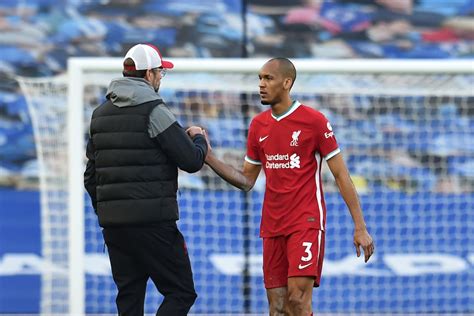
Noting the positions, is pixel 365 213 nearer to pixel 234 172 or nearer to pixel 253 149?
pixel 253 149

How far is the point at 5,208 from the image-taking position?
9977 millimetres

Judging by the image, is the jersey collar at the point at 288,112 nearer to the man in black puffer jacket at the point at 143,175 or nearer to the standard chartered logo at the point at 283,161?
the standard chartered logo at the point at 283,161

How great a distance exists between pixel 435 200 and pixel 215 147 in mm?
2164

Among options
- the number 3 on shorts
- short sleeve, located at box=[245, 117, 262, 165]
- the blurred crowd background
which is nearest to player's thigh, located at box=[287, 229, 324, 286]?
the number 3 on shorts

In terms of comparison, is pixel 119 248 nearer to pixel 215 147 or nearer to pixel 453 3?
pixel 215 147

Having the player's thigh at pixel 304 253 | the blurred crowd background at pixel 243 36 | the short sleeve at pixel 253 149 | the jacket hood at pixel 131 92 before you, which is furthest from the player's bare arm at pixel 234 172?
the blurred crowd background at pixel 243 36

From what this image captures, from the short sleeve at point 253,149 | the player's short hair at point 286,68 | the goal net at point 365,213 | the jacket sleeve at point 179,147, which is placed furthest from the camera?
the goal net at point 365,213

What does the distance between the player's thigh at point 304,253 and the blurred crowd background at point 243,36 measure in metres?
4.01

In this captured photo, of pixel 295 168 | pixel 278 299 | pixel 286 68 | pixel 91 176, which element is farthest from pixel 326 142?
pixel 91 176

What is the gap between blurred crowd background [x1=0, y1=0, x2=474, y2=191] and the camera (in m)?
9.97

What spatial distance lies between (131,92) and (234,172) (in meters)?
0.95

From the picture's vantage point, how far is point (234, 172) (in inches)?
244

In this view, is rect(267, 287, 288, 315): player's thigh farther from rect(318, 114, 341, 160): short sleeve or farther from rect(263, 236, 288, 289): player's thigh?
rect(318, 114, 341, 160): short sleeve

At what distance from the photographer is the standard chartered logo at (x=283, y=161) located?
6160mm
